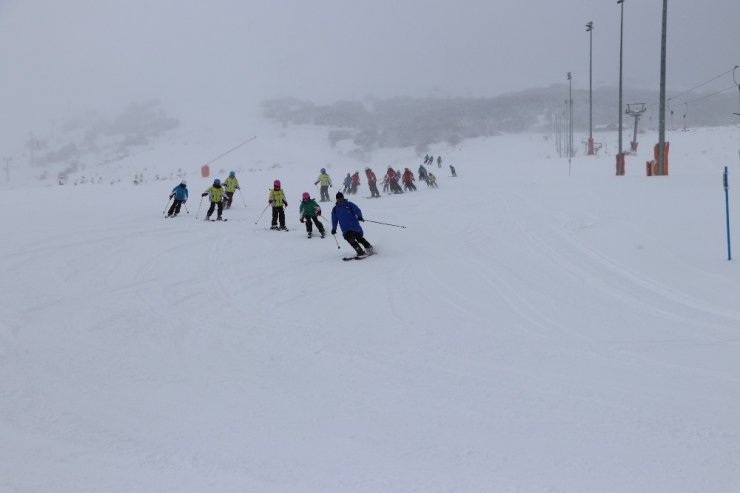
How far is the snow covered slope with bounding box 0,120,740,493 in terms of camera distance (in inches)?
157

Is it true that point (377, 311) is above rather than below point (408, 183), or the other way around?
below

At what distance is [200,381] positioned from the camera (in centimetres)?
561

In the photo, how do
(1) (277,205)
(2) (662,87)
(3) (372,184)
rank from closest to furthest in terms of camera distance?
1. (1) (277,205)
2. (2) (662,87)
3. (3) (372,184)

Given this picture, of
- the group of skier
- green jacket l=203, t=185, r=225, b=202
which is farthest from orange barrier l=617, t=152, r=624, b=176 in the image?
green jacket l=203, t=185, r=225, b=202

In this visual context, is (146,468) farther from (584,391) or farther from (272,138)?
(272,138)

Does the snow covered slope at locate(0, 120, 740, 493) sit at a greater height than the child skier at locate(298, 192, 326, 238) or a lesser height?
lesser

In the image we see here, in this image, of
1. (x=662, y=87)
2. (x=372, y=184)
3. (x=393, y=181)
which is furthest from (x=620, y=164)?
(x=372, y=184)

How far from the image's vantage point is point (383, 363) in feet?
19.4

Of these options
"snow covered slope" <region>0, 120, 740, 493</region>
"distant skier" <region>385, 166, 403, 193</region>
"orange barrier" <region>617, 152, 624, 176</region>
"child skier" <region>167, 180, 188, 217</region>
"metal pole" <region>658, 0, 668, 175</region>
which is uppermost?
"metal pole" <region>658, 0, 668, 175</region>

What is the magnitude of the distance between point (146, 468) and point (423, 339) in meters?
3.40

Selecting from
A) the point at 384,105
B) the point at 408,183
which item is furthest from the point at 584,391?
the point at 384,105

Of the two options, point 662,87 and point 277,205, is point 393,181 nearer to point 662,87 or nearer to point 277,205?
point 277,205

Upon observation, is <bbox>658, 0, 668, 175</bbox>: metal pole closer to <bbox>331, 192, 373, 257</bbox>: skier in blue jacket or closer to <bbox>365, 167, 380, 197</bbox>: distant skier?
<bbox>365, 167, 380, 197</bbox>: distant skier

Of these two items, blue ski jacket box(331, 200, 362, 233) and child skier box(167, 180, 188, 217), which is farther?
child skier box(167, 180, 188, 217)
